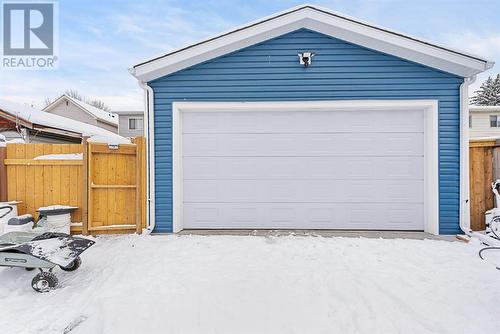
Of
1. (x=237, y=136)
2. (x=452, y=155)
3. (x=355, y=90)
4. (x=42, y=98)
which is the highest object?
(x=42, y=98)

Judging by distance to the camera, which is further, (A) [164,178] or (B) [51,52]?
(B) [51,52]

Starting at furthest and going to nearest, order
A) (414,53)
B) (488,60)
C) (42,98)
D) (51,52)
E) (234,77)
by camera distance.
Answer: (42,98) < (51,52) < (234,77) < (414,53) < (488,60)

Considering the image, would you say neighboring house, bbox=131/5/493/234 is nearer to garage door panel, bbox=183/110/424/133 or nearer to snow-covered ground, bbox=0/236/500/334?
garage door panel, bbox=183/110/424/133

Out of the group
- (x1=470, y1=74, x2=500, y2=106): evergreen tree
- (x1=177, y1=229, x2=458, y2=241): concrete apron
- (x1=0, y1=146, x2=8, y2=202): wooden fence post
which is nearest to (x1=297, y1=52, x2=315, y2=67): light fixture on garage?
(x1=177, y1=229, x2=458, y2=241): concrete apron

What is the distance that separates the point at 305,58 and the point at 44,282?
5011 mm

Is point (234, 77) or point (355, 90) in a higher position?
point (234, 77)

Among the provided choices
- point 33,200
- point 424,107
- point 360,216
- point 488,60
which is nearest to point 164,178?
point 33,200

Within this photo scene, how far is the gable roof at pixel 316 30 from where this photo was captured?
4480 millimetres

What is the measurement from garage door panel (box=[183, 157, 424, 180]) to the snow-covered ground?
1.45 meters

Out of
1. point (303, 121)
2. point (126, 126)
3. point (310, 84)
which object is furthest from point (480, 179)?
point (126, 126)

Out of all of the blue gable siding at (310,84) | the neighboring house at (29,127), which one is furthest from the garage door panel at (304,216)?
the neighboring house at (29,127)

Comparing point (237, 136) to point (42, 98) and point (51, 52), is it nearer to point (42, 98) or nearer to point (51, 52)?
point (51, 52)

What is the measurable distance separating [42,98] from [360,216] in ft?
138

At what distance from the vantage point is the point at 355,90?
4797 mm
